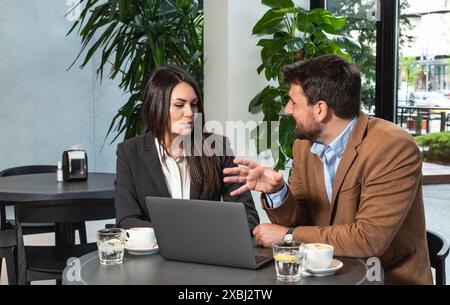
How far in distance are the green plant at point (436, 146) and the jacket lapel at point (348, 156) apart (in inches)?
66.0

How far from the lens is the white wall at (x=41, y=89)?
6793mm

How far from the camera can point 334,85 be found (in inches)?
94.3

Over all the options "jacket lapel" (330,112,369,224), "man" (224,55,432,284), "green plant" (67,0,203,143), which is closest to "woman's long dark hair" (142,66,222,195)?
"man" (224,55,432,284)

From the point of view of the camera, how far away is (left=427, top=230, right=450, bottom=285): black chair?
2.30m

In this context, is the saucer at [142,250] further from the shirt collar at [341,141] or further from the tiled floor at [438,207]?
the tiled floor at [438,207]

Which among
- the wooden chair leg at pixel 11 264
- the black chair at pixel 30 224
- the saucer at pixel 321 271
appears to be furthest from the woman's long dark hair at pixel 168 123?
the black chair at pixel 30 224

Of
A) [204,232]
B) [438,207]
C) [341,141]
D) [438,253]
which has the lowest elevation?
[438,207]

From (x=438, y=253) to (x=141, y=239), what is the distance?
0.99 metres

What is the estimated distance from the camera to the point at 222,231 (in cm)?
185

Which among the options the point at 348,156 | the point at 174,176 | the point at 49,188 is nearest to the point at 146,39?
the point at 49,188

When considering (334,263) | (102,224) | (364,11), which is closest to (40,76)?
(102,224)

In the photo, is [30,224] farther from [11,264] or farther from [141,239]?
[141,239]

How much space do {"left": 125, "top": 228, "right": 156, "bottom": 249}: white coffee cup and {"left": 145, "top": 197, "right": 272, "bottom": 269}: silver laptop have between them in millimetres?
101
